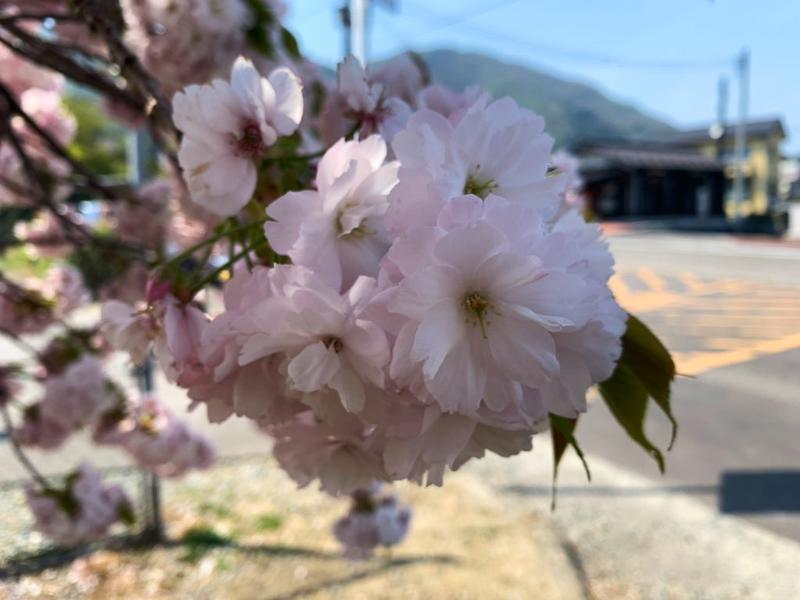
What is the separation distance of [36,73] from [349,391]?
5.69ft

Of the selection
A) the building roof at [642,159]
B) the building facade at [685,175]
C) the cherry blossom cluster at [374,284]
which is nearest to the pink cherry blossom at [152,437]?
the cherry blossom cluster at [374,284]

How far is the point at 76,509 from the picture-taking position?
50.5 inches

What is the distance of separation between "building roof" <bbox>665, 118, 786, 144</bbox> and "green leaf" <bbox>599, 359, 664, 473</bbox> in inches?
807

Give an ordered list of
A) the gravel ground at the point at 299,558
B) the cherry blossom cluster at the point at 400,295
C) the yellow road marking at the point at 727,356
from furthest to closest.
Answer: the yellow road marking at the point at 727,356
the gravel ground at the point at 299,558
the cherry blossom cluster at the point at 400,295

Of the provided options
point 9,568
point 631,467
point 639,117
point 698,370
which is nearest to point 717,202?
point 698,370

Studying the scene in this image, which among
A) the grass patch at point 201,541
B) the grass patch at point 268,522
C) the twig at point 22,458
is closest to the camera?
the twig at point 22,458

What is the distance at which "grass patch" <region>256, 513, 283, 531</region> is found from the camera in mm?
2562

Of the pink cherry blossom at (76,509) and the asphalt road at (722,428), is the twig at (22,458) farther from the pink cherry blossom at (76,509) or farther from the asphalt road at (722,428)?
the asphalt road at (722,428)

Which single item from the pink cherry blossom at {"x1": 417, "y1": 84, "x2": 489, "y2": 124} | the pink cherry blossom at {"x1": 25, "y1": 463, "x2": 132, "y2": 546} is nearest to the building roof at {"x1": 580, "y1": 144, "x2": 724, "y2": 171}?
the pink cherry blossom at {"x1": 25, "y1": 463, "x2": 132, "y2": 546}

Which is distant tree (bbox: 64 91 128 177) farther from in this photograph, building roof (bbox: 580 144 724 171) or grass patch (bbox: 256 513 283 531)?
grass patch (bbox: 256 513 283 531)

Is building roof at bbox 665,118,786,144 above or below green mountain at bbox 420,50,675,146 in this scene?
below

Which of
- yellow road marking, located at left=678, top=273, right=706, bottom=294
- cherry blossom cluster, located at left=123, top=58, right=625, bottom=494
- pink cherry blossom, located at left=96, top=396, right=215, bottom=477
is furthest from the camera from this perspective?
yellow road marking, located at left=678, top=273, right=706, bottom=294

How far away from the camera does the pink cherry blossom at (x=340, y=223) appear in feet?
1.06

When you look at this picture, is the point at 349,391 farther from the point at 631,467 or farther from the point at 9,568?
the point at 631,467
